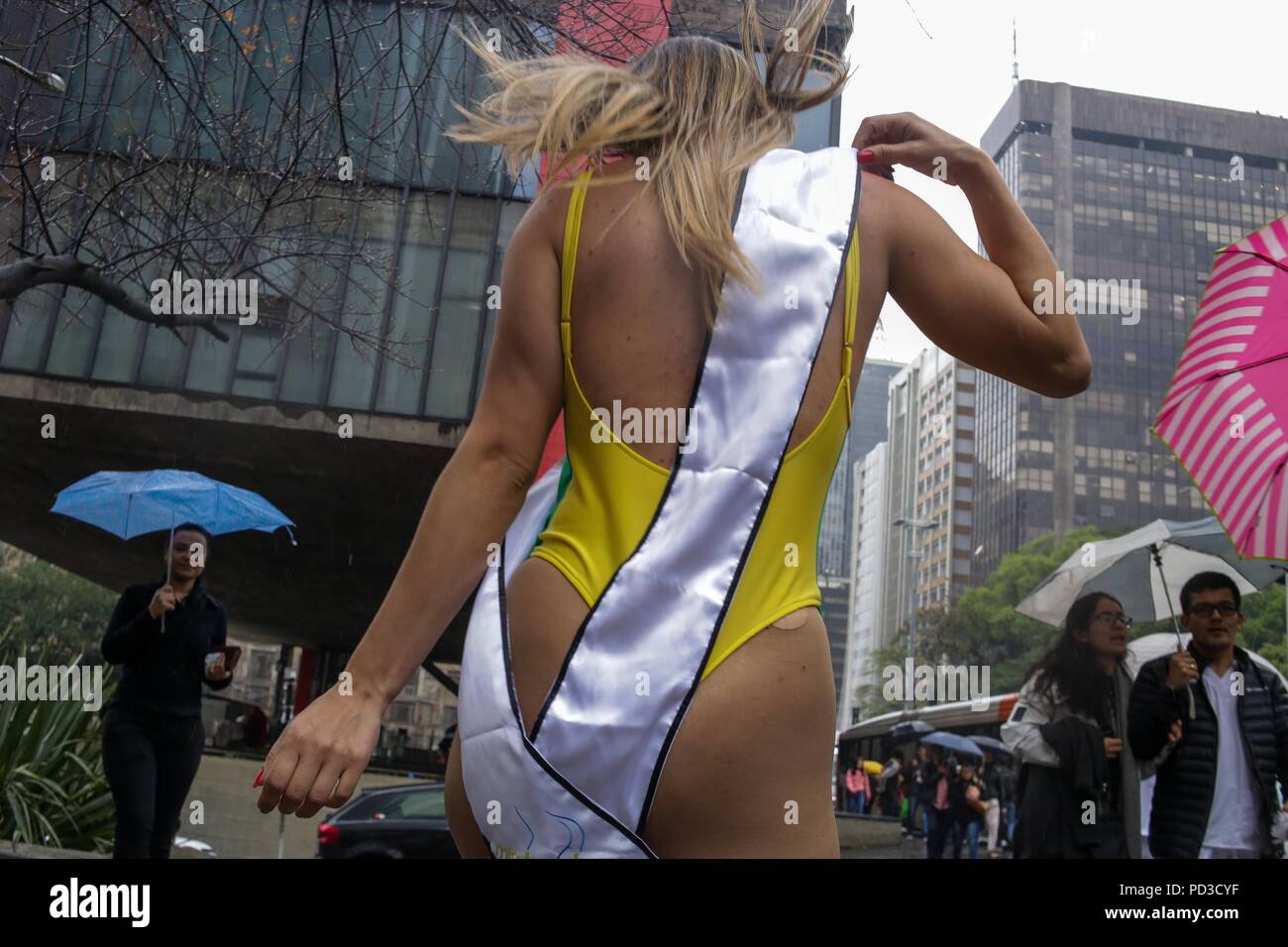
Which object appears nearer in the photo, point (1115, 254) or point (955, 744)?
point (955, 744)

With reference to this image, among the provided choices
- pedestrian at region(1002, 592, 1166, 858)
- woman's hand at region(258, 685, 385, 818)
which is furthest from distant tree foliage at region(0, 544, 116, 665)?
woman's hand at region(258, 685, 385, 818)

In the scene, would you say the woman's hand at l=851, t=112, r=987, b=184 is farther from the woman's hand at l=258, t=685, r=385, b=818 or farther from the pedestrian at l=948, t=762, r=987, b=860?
the pedestrian at l=948, t=762, r=987, b=860

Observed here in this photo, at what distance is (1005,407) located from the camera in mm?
94625

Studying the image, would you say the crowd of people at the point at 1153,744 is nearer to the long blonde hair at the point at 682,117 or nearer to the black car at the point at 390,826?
the long blonde hair at the point at 682,117

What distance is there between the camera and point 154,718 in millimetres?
4559

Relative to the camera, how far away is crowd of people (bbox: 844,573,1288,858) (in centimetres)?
441

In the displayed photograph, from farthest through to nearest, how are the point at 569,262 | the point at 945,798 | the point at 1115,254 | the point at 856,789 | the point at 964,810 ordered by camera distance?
the point at 1115,254, the point at 856,789, the point at 964,810, the point at 945,798, the point at 569,262

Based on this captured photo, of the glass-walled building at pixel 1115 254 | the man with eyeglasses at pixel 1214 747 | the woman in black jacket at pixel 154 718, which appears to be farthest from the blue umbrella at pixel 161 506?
the glass-walled building at pixel 1115 254

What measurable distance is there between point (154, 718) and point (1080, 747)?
3709mm

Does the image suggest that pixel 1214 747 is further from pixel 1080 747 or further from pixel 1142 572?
pixel 1142 572

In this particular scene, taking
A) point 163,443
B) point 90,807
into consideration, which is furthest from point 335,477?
point 90,807

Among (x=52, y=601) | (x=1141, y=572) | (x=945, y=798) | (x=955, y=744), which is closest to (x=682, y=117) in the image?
(x=1141, y=572)
